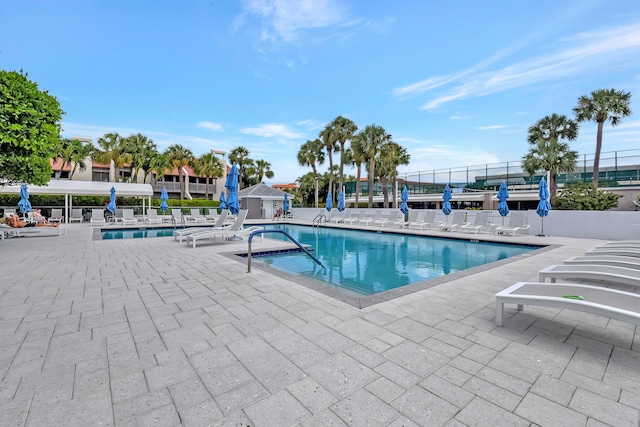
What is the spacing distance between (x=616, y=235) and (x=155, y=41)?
70.3 ft

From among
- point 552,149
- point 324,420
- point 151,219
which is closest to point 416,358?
point 324,420

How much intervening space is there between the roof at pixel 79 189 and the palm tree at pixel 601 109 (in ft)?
102

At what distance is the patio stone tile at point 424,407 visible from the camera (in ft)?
5.75

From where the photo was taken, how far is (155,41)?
14125mm

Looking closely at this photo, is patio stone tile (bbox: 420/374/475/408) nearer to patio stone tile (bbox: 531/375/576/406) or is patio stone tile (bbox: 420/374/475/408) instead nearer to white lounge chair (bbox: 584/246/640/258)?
patio stone tile (bbox: 531/375/576/406)

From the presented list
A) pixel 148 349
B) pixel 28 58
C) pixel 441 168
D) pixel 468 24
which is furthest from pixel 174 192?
pixel 148 349

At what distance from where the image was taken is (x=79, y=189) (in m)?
19.0

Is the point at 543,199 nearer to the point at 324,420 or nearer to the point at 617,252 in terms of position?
the point at 617,252

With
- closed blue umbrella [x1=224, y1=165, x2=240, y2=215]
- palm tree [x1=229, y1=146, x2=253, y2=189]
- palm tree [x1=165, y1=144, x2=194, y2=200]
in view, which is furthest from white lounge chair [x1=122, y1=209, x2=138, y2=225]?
palm tree [x1=229, y1=146, x2=253, y2=189]

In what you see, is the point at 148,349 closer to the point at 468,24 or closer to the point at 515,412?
the point at 515,412

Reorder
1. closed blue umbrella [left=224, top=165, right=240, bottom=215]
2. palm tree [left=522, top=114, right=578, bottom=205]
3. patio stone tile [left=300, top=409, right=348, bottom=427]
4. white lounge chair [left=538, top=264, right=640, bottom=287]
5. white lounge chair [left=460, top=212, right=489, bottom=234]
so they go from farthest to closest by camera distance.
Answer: palm tree [left=522, top=114, right=578, bottom=205] < white lounge chair [left=460, top=212, right=489, bottom=234] < closed blue umbrella [left=224, top=165, right=240, bottom=215] < white lounge chair [left=538, top=264, right=640, bottom=287] < patio stone tile [left=300, top=409, right=348, bottom=427]

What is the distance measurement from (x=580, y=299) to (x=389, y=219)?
16.4m

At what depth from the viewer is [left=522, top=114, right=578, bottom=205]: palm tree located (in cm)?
2016

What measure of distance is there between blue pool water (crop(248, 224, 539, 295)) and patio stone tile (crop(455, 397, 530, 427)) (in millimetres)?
3759
